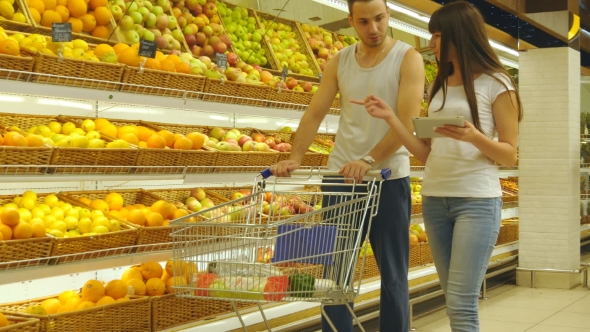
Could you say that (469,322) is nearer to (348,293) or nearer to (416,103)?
(348,293)

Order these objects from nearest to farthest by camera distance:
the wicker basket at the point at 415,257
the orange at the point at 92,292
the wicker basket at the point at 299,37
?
1. the orange at the point at 92,292
2. the wicker basket at the point at 415,257
3. the wicker basket at the point at 299,37

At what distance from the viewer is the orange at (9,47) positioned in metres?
3.20

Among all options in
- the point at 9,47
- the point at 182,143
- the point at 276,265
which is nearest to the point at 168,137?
the point at 182,143

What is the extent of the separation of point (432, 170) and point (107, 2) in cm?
253

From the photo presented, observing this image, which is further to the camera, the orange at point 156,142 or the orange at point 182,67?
the orange at point 182,67

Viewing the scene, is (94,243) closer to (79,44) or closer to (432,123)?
(79,44)

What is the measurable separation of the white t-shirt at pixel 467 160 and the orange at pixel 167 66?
5.72ft

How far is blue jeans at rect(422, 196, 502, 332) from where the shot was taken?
250 cm

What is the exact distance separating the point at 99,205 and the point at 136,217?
227 mm

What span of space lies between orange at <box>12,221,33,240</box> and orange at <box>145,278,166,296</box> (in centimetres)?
67

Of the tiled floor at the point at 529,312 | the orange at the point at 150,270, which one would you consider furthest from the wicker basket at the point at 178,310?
the tiled floor at the point at 529,312

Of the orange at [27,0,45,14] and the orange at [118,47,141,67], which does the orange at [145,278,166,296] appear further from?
the orange at [27,0,45,14]

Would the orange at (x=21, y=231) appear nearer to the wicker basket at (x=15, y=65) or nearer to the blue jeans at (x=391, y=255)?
the wicker basket at (x=15, y=65)

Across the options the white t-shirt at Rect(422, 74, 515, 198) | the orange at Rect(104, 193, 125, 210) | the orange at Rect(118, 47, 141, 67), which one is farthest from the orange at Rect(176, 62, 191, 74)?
the white t-shirt at Rect(422, 74, 515, 198)
